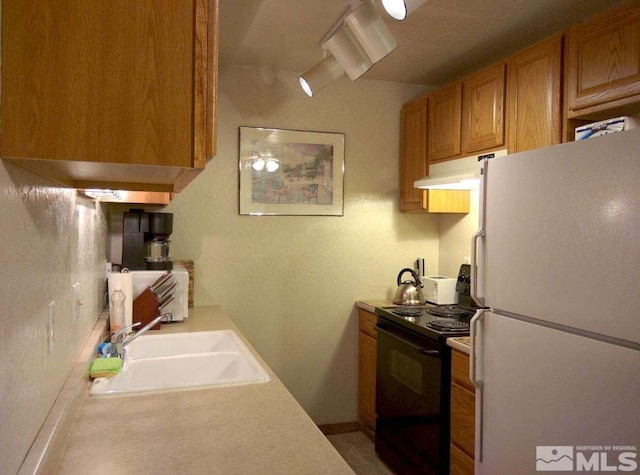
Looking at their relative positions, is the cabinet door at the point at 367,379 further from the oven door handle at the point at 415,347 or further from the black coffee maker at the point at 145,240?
the black coffee maker at the point at 145,240

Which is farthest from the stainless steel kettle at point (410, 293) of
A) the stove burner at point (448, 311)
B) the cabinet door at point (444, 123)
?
the cabinet door at point (444, 123)

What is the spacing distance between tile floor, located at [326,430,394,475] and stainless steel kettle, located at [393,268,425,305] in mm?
947

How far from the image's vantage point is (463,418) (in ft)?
7.20

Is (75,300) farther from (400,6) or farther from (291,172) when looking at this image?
(291,172)

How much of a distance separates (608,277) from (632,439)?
46 centimetres

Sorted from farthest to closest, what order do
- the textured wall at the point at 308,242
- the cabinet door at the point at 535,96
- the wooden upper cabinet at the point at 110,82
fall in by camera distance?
the textured wall at the point at 308,242
the cabinet door at the point at 535,96
the wooden upper cabinet at the point at 110,82

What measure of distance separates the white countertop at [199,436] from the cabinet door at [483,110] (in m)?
1.80

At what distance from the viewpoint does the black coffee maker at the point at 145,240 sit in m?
2.69

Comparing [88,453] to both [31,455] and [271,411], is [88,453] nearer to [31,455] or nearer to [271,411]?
[31,455]

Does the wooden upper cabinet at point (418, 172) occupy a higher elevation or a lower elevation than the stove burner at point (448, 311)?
higher

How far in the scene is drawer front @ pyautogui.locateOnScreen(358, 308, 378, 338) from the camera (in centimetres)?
317

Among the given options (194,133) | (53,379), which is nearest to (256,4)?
(194,133)

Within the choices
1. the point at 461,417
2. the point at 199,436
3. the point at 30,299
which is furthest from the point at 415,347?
the point at 30,299

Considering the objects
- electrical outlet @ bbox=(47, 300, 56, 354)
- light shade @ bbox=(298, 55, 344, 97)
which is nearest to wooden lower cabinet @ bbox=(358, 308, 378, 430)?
light shade @ bbox=(298, 55, 344, 97)
